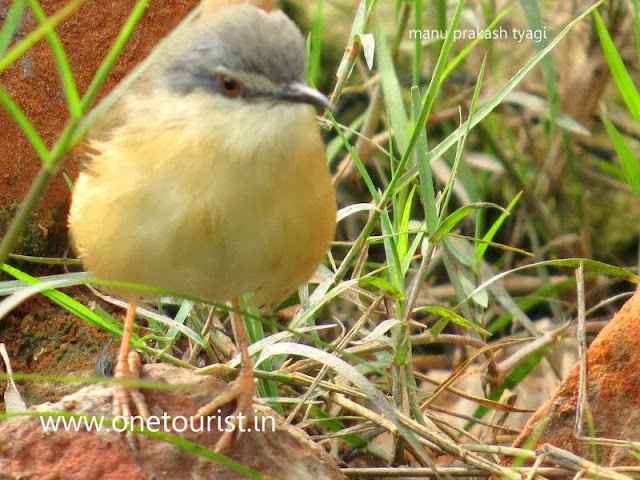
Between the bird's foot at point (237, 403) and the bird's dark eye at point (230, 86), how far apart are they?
80cm

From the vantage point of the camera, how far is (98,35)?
12.4 ft

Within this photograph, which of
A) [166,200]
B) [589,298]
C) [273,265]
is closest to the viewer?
[166,200]

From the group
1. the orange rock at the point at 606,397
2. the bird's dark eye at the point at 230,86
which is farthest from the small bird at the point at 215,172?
the orange rock at the point at 606,397

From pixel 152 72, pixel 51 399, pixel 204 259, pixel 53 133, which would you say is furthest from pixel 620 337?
pixel 53 133

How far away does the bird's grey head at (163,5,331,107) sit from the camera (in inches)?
99.2

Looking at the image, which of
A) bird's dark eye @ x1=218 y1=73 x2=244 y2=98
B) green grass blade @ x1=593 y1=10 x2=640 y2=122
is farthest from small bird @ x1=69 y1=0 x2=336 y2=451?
green grass blade @ x1=593 y1=10 x2=640 y2=122

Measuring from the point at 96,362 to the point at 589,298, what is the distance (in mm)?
2904

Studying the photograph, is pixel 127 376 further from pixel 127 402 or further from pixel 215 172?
pixel 215 172

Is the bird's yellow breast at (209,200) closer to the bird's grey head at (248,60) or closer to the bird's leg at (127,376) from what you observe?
the bird's grey head at (248,60)

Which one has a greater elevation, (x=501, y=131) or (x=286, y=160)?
(x=286, y=160)

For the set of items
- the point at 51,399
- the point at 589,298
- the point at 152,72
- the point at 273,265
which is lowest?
the point at 589,298

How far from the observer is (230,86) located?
253 cm

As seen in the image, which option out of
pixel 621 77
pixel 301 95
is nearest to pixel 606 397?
pixel 621 77

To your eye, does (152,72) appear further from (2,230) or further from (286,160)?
(2,230)
